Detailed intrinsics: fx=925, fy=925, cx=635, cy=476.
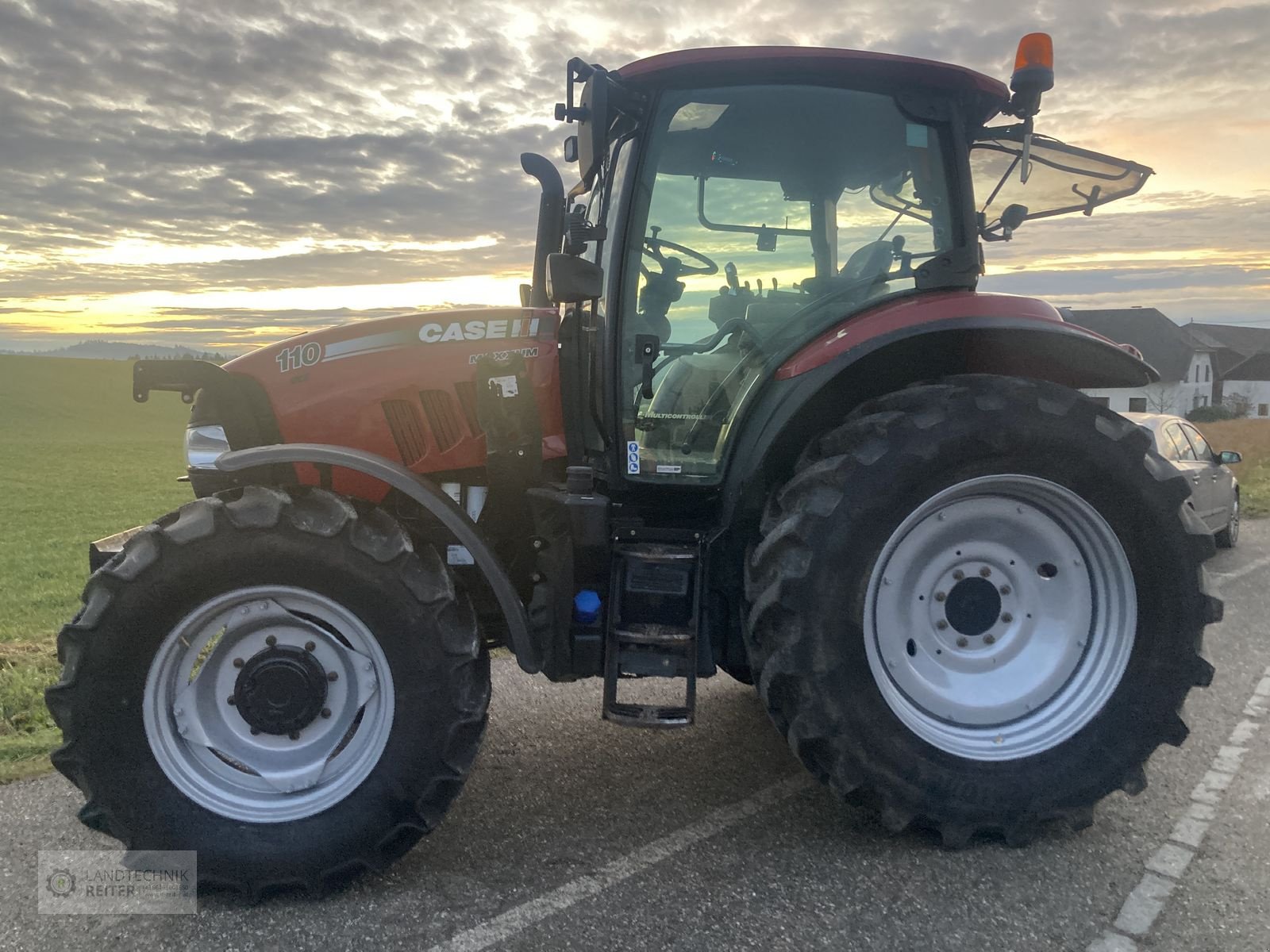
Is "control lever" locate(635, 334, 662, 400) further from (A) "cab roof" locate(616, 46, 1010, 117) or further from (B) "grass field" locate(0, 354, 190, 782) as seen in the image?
(B) "grass field" locate(0, 354, 190, 782)

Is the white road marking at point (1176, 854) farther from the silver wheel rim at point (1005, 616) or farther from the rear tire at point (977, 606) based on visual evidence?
the silver wheel rim at point (1005, 616)

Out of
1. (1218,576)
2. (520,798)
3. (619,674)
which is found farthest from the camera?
(1218,576)

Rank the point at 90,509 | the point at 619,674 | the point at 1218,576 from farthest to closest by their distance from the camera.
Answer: the point at 90,509 < the point at 1218,576 < the point at 619,674

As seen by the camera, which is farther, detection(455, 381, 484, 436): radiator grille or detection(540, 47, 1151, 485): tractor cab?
→ detection(455, 381, 484, 436): radiator grille

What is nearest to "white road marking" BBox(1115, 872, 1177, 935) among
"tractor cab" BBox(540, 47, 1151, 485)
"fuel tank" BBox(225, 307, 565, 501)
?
"tractor cab" BBox(540, 47, 1151, 485)

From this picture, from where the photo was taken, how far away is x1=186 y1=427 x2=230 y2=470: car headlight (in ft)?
10.8

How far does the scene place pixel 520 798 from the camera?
3.43m

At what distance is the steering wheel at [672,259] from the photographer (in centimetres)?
333

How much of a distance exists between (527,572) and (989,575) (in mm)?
1687

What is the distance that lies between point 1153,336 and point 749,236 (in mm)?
39738

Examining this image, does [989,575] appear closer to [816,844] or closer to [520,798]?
[816,844]

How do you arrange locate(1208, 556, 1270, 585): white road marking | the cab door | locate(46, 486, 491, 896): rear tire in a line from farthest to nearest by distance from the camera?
the cab door < locate(1208, 556, 1270, 585): white road marking < locate(46, 486, 491, 896): rear tire

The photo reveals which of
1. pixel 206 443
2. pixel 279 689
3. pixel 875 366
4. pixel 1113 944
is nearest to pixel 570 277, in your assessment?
pixel 875 366

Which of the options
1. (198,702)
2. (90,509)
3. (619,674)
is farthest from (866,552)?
(90,509)
